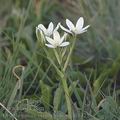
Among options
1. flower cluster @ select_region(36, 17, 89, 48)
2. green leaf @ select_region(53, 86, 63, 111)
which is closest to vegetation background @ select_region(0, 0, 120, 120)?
green leaf @ select_region(53, 86, 63, 111)

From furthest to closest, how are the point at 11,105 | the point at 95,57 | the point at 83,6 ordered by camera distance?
the point at 83,6 → the point at 95,57 → the point at 11,105

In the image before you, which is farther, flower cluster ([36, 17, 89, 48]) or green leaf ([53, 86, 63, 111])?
green leaf ([53, 86, 63, 111])

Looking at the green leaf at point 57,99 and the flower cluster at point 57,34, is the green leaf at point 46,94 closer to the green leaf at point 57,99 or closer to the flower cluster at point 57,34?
the green leaf at point 57,99

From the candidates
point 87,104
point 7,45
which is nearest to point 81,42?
point 7,45

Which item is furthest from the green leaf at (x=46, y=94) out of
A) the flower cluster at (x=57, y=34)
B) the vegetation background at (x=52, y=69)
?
the flower cluster at (x=57, y=34)

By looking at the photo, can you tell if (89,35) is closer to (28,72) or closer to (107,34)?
(107,34)

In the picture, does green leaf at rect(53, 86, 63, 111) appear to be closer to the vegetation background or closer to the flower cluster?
the vegetation background

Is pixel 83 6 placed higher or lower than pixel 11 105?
higher

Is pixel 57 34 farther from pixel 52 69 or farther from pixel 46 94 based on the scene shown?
pixel 52 69
